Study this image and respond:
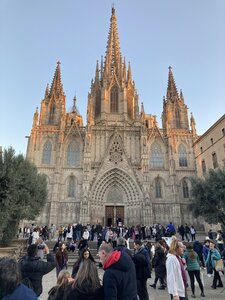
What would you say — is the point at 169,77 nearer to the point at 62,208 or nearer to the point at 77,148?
the point at 77,148

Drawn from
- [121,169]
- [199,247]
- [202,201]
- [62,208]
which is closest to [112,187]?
[121,169]

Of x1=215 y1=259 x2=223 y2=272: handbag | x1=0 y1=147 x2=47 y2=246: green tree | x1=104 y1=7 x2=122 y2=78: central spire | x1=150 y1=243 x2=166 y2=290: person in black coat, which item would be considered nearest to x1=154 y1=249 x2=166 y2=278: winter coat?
x1=150 y1=243 x2=166 y2=290: person in black coat

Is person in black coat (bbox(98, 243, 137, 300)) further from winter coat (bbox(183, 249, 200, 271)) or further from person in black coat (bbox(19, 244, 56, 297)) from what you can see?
winter coat (bbox(183, 249, 200, 271))

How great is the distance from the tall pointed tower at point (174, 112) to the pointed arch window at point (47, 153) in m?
17.2

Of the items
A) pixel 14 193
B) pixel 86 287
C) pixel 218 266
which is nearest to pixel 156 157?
pixel 14 193

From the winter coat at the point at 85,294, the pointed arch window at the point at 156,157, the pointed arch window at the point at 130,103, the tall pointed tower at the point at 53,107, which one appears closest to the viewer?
the winter coat at the point at 85,294

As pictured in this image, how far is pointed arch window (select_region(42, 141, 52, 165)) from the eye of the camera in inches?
1181

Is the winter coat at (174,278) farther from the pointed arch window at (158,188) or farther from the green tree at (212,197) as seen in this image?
the pointed arch window at (158,188)

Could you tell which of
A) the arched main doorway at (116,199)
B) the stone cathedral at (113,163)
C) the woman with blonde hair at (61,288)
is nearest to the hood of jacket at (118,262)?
the woman with blonde hair at (61,288)

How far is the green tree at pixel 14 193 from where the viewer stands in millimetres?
13242

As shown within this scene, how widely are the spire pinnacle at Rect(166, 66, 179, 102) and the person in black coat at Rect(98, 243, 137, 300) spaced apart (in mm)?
35777

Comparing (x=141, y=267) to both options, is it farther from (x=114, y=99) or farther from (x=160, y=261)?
(x=114, y=99)

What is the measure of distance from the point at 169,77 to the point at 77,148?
21893mm

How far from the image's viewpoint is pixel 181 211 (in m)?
28.2
